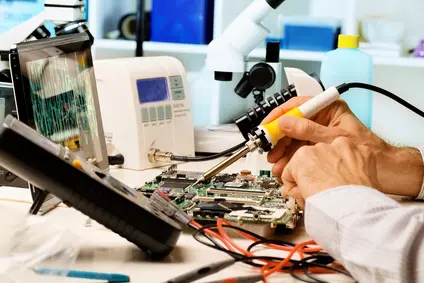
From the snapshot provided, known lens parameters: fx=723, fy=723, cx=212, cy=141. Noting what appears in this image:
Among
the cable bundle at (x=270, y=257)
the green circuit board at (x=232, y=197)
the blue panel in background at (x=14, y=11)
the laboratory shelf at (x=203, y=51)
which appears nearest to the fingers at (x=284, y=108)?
the green circuit board at (x=232, y=197)

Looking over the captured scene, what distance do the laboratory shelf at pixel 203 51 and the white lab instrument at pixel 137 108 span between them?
0.39 meters

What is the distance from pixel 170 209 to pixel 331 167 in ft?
0.78

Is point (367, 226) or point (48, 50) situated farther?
point (48, 50)

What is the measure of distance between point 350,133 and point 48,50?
1.80 ft

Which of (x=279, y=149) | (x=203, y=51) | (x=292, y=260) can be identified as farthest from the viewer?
(x=203, y=51)

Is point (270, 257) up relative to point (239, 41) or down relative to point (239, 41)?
down

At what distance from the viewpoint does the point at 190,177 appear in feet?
4.32

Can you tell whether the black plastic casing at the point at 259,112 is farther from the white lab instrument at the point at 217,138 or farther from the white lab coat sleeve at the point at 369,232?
the white lab coat sleeve at the point at 369,232

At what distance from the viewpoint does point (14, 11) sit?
6.79 ft

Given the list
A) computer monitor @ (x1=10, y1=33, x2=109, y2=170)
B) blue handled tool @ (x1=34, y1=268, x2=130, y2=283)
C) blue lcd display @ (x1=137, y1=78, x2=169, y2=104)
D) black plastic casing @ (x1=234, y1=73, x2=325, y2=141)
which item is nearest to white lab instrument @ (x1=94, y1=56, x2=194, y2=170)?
blue lcd display @ (x1=137, y1=78, x2=169, y2=104)

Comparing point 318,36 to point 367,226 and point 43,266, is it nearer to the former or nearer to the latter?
point 367,226

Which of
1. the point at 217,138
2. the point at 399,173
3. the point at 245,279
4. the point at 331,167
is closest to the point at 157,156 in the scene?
the point at 217,138

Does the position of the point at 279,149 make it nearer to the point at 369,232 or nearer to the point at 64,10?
the point at 369,232

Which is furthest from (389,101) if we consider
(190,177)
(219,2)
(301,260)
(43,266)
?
(43,266)
